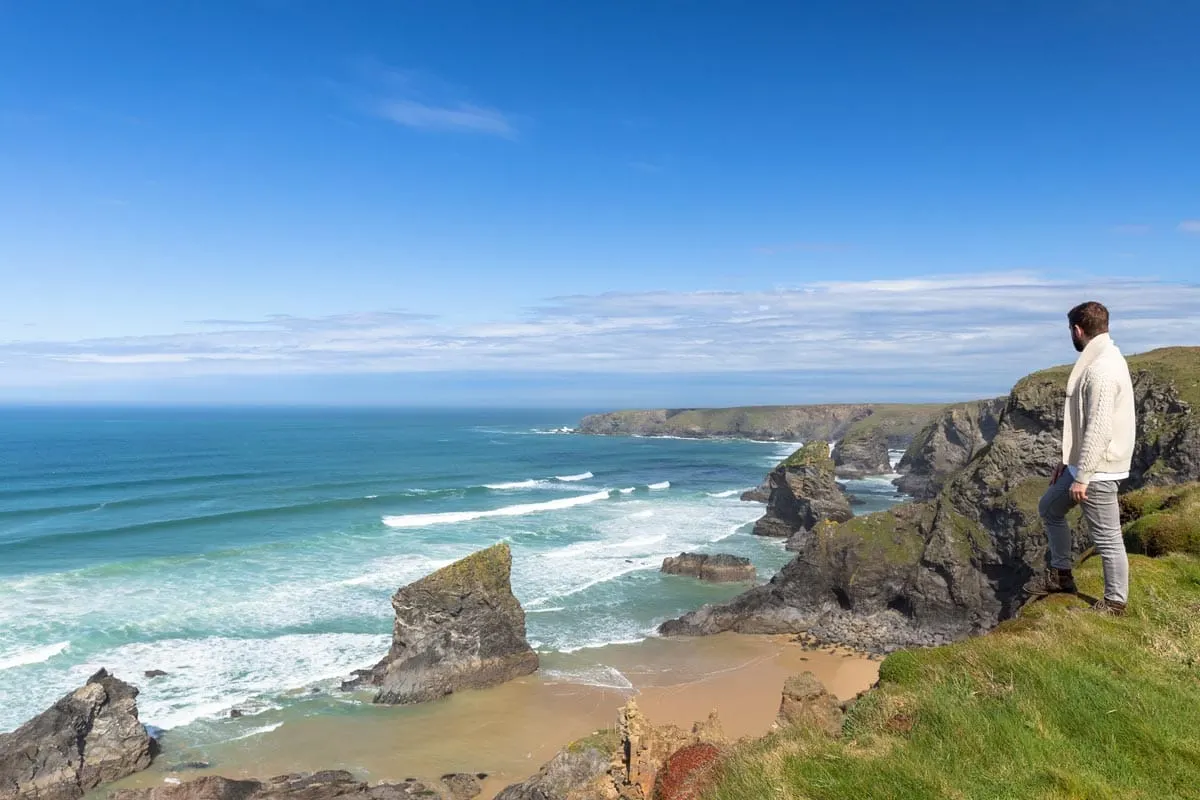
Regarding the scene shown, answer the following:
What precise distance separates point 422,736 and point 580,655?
953cm

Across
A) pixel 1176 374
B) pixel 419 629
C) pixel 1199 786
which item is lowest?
pixel 419 629

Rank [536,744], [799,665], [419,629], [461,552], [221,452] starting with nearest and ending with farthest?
1. [536,744]
2. [419,629]
3. [799,665]
4. [461,552]
5. [221,452]

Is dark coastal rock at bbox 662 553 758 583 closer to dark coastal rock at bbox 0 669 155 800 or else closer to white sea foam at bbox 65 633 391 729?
white sea foam at bbox 65 633 391 729

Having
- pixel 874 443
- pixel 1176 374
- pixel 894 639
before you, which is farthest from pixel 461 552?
pixel 874 443

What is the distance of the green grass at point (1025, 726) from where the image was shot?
5.72 m

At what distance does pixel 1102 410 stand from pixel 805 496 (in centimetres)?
5187

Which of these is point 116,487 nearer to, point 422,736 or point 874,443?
point 422,736

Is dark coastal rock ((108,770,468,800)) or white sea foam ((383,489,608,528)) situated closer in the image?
dark coastal rock ((108,770,468,800))

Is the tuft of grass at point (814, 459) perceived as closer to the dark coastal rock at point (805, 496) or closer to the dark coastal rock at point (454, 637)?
the dark coastal rock at point (805, 496)

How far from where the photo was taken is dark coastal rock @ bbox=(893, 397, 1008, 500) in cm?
8062

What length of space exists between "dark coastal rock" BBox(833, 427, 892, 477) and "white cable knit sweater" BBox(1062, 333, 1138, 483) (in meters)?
97.2

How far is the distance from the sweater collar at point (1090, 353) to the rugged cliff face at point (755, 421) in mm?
133566

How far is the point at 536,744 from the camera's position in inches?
1027

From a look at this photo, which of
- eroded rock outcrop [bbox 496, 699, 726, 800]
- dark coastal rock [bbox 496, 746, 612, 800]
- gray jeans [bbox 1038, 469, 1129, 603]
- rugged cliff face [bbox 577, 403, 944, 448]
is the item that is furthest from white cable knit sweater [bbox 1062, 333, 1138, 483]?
rugged cliff face [bbox 577, 403, 944, 448]
